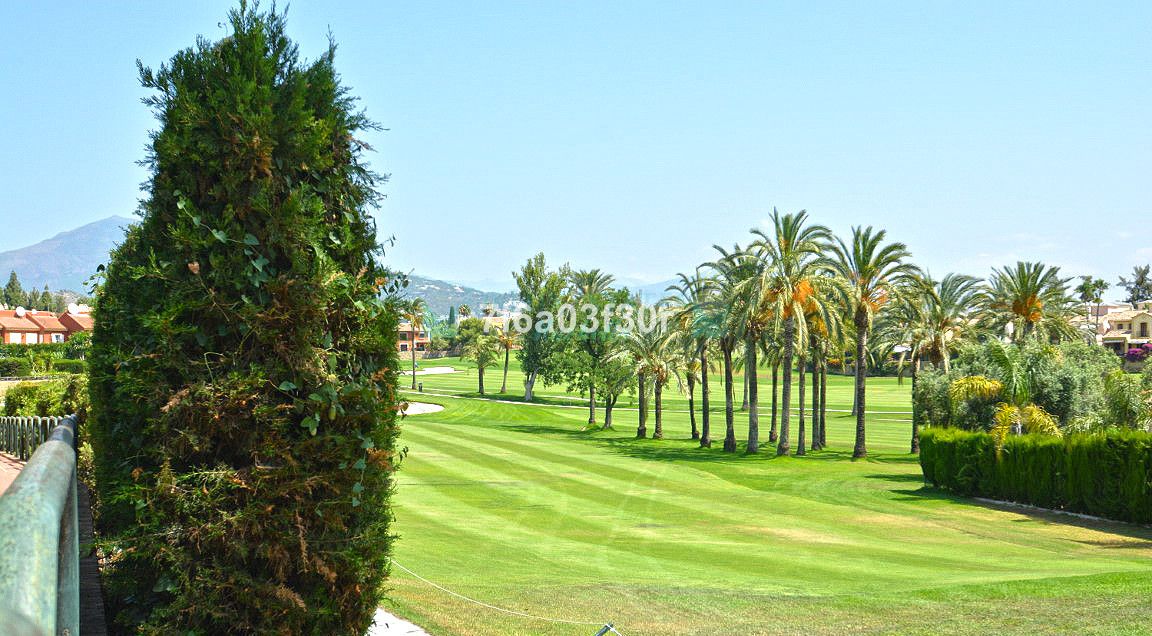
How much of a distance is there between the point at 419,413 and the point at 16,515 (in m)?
71.0

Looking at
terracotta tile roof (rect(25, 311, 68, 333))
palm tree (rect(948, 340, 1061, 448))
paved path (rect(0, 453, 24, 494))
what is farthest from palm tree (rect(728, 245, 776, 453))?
terracotta tile roof (rect(25, 311, 68, 333))

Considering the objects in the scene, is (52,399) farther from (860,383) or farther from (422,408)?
(422,408)

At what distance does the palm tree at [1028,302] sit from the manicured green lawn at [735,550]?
33.9 ft

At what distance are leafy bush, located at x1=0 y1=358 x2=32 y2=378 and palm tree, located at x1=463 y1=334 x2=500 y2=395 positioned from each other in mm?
44821

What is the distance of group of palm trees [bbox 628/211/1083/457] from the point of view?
146 ft

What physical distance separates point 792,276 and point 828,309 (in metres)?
2.38

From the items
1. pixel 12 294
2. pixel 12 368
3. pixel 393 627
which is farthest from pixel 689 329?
pixel 12 294

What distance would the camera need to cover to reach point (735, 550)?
1984cm

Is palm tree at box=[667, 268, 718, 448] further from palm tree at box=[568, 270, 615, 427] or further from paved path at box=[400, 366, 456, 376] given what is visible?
paved path at box=[400, 366, 456, 376]

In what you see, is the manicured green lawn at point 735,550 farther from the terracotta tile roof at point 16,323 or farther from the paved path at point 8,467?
the terracotta tile roof at point 16,323

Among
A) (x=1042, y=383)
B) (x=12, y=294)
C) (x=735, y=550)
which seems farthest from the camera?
(x=12, y=294)

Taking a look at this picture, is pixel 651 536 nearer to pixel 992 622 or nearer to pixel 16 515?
pixel 992 622

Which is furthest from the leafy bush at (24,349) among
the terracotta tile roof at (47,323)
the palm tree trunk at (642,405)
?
the palm tree trunk at (642,405)

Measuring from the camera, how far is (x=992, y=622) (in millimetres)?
10750
